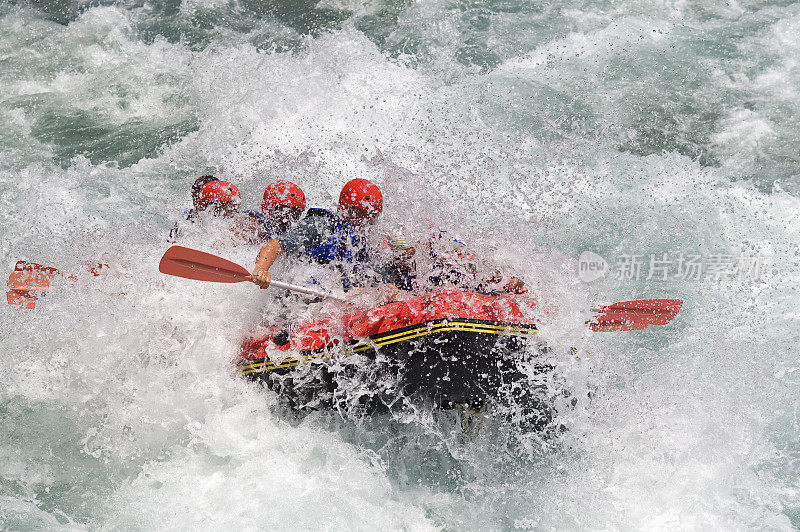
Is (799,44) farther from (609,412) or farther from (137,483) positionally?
(137,483)

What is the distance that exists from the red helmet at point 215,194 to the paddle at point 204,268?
31.0 inches

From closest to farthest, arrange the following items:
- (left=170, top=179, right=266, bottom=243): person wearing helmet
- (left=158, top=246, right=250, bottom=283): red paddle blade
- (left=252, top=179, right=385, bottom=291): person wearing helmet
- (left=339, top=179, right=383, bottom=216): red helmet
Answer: (left=158, top=246, right=250, bottom=283): red paddle blade, (left=252, top=179, right=385, bottom=291): person wearing helmet, (left=339, top=179, right=383, bottom=216): red helmet, (left=170, top=179, right=266, bottom=243): person wearing helmet

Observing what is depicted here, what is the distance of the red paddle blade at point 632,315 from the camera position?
16.2 ft

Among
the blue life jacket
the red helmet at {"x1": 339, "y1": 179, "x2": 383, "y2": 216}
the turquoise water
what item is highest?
the red helmet at {"x1": 339, "y1": 179, "x2": 383, "y2": 216}

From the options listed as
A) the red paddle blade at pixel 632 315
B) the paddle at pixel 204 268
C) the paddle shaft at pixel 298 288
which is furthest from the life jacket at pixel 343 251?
the red paddle blade at pixel 632 315

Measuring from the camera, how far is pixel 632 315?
5031 millimetres

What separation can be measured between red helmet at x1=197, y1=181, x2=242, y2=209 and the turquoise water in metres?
0.36

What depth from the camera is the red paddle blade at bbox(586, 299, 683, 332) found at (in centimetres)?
493

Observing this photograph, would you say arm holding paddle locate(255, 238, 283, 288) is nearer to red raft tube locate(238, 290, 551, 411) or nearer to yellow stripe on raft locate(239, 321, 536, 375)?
red raft tube locate(238, 290, 551, 411)

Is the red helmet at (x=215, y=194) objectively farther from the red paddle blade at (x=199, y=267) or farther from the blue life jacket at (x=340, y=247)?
the blue life jacket at (x=340, y=247)

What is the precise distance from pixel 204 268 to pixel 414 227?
159 centimetres

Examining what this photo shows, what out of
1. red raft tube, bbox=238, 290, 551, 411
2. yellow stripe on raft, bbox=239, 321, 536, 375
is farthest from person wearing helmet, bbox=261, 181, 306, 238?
yellow stripe on raft, bbox=239, 321, 536, 375

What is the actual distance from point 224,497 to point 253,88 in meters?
4.95

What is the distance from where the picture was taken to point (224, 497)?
178 inches
